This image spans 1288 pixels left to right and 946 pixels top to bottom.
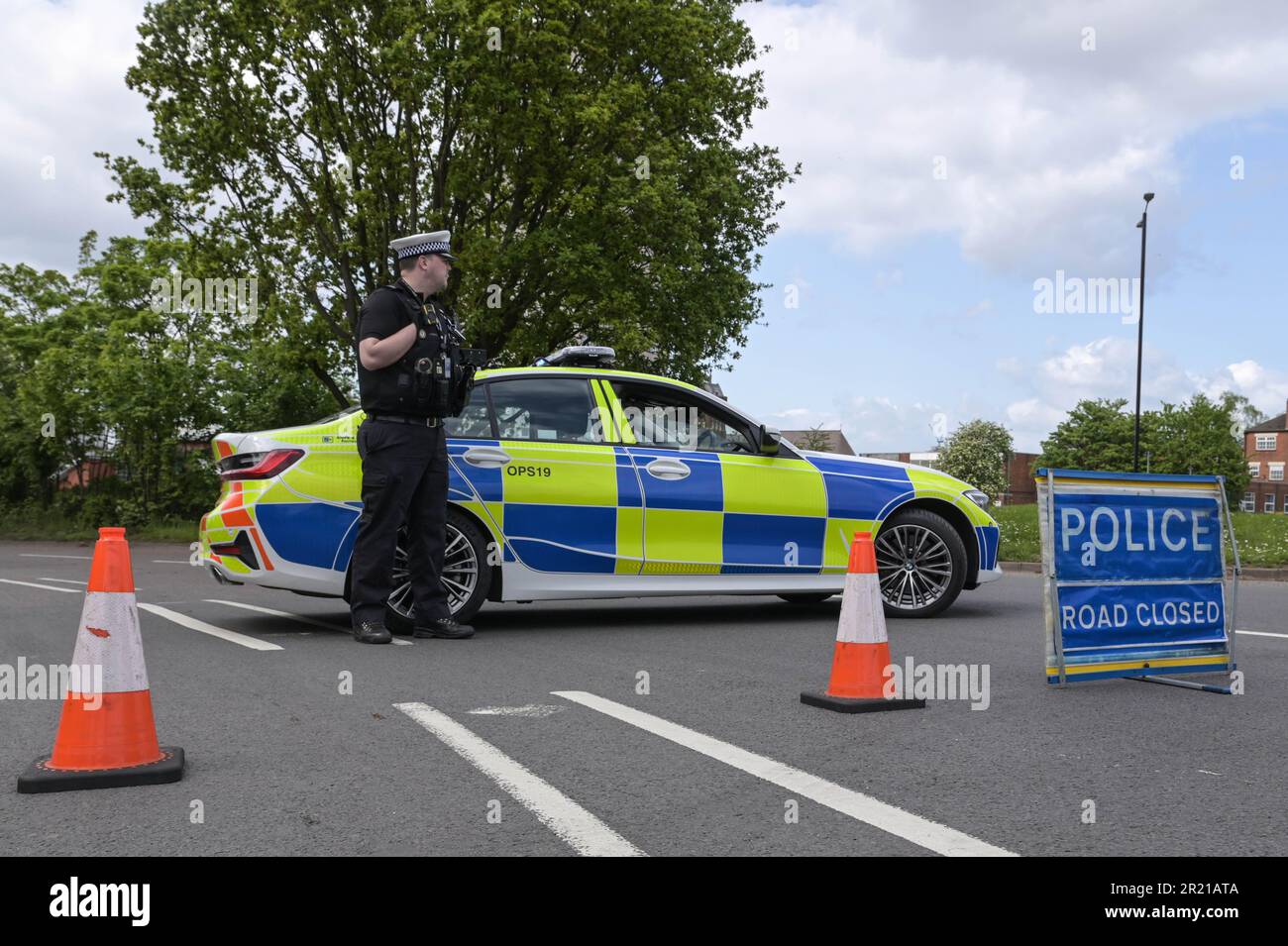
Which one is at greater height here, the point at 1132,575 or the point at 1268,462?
the point at 1268,462

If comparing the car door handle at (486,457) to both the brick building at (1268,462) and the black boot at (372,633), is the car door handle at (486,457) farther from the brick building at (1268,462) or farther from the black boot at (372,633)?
the brick building at (1268,462)

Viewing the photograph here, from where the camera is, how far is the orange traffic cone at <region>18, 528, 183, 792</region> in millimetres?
3639

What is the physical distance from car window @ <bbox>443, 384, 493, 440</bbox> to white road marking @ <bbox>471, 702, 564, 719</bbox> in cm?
294

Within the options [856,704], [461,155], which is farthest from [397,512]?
[461,155]

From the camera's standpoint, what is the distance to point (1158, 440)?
91812mm

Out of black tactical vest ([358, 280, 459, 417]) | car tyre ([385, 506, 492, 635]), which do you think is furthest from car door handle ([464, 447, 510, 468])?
black tactical vest ([358, 280, 459, 417])

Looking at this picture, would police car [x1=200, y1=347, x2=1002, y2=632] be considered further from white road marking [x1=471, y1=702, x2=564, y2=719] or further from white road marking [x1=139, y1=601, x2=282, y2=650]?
white road marking [x1=471, y1=702, x2=564, y2=719]

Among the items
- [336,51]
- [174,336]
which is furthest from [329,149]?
[174,336]

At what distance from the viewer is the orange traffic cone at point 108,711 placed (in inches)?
143

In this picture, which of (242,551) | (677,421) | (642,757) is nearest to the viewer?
(642,757)

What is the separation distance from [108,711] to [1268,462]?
447 ft

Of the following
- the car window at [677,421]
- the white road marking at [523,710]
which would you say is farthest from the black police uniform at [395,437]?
the white road marking at [523,710]

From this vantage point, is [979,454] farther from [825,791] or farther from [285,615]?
[825,791]
